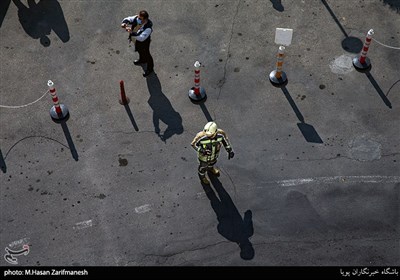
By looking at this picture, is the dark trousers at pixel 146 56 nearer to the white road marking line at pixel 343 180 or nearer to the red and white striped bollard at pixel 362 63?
the white road marking line at pixel 343 180

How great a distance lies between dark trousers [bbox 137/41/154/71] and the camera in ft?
49.6

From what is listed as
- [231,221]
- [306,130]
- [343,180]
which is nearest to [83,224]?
[231,221]

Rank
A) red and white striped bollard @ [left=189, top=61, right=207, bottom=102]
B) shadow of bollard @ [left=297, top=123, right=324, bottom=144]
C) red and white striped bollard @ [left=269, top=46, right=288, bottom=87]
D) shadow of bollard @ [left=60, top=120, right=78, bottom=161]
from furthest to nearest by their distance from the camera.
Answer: red and white striped bollard @ [left=269, top=46, right=288, bottom=87] < red and white striped bollard @ [left=189, top=61, right=207, bottom=102] < shadow of bollard @ [left=297, top=123, right=324, bottom=144] < shadow of bollard @ [left=60, top=120, right=78, bottom=161]

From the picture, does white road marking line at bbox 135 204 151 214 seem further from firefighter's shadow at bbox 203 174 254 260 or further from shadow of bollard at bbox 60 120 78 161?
shadow of bollard at bbox 60 120 78 161

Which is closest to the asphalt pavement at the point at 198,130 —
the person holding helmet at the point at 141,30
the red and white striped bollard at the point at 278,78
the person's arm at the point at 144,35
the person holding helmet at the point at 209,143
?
the red and white striped bollard at the point at 278,78

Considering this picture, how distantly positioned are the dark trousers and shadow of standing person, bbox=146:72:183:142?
0.33 m

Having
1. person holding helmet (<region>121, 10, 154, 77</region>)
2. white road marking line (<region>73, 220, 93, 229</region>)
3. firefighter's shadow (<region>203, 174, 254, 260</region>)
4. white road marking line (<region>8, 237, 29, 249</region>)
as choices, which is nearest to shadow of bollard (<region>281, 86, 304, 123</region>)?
firefighter's shadow (<region>203, 174, 254, 260</region>)

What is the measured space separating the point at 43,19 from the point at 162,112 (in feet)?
16.2

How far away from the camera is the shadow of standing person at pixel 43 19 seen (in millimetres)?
16469

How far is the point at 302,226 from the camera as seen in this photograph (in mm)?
13086

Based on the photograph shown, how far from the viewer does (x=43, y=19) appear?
1683cm

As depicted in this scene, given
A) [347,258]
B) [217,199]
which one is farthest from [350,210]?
[217,199]
